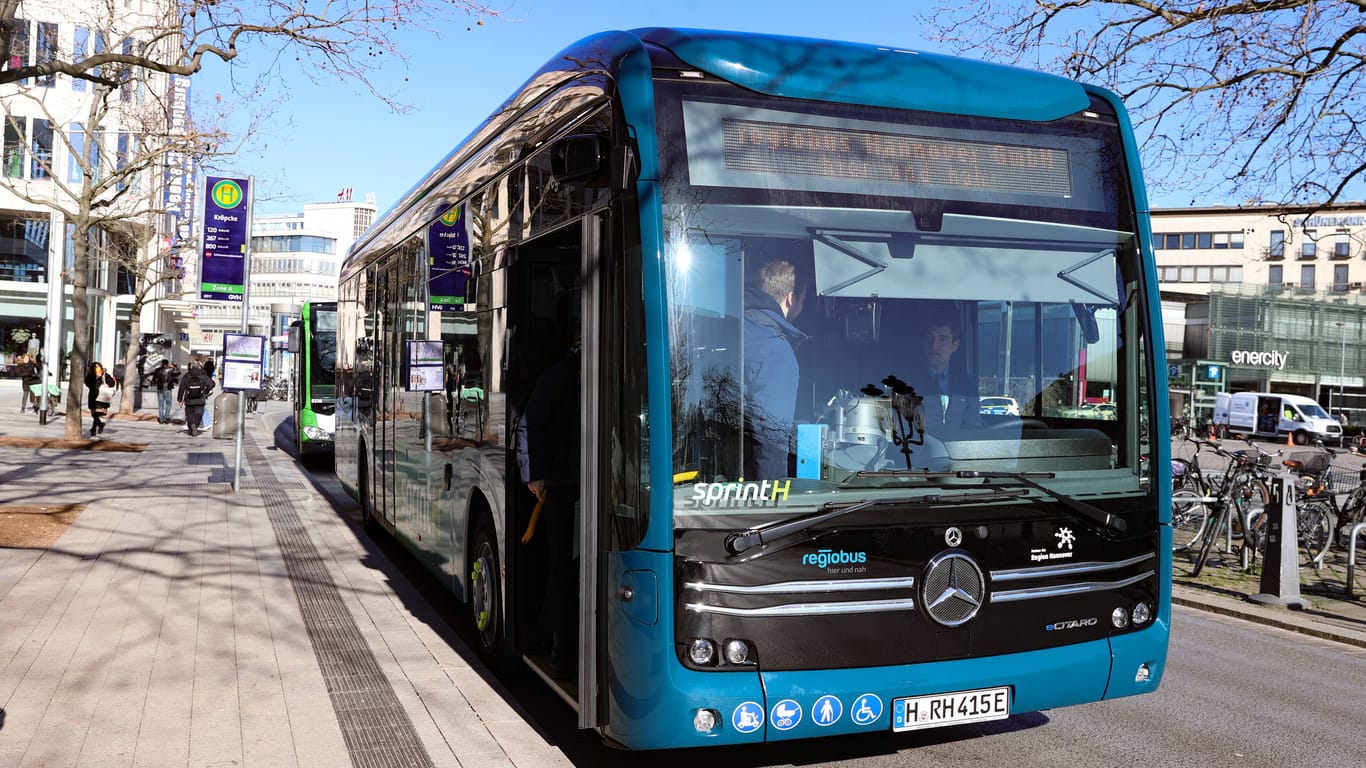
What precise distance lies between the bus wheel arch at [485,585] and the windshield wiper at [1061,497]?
2.69 m

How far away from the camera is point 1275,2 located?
38.8 feet

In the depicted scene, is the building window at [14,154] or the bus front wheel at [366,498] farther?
the building window at [14,154]

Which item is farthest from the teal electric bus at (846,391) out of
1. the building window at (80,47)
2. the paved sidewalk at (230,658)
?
the building window at (80,47)

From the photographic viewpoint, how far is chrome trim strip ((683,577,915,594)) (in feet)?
14.6

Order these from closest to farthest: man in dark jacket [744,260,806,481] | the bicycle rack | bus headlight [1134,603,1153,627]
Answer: man in dark jacket [744,260,806,481]
bus headlight [1134,603,1153,627]
the bicycle rack

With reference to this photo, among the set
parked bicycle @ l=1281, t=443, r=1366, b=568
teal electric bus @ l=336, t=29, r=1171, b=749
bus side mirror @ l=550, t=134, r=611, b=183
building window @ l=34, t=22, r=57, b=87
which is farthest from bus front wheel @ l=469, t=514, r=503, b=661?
building window @ l=34, t=22, r=57, b=87

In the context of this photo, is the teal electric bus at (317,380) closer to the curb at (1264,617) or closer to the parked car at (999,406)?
the curb at (1264,617)

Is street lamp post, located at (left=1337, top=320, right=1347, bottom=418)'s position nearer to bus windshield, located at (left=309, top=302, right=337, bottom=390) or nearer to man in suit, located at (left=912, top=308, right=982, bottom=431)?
bus windshield, located at (left=309, top=302, right=337, bottom=390)

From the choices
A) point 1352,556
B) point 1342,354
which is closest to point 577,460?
point 1352,556

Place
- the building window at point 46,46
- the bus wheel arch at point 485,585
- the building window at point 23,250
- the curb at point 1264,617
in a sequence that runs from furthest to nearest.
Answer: the building window at point 23,250 → the building window at point 46,46 → the curb at point 1264,617 → the bus wheel arch at point 485,585

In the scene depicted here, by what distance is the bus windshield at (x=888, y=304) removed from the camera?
4566 millimetres

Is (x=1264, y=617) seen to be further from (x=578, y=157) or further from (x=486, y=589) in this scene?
(x=578, y=157)

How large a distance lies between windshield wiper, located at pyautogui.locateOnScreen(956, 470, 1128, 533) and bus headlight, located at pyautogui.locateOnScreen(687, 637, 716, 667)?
3.94 feet

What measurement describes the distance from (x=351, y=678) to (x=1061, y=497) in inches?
159
